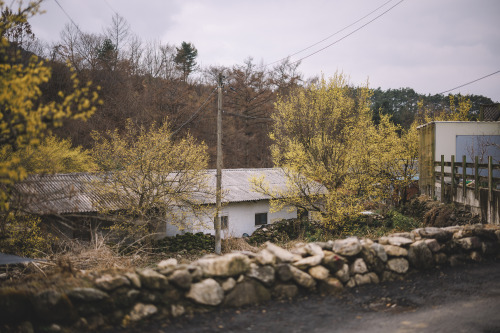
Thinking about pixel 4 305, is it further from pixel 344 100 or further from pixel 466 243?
pixel 344 100

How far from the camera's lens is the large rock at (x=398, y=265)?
5.81 m

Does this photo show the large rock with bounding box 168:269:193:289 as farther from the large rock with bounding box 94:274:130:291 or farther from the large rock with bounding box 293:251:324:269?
the large rock with bounding box 293:251:324:269

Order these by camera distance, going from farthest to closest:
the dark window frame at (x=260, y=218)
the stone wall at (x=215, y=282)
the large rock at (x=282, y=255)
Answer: the dark window frame at (x=260, y=218)
the large rock at (x=282, y=255)
the stone wall at (x=215, y=282)

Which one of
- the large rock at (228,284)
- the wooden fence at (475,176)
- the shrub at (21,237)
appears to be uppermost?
the wooden fence at (475,176)

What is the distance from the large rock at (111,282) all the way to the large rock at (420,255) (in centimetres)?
454

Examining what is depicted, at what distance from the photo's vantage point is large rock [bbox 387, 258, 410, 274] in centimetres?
581

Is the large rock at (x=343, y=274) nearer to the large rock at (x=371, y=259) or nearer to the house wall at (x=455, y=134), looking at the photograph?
the large rock at (x=371, y=259)

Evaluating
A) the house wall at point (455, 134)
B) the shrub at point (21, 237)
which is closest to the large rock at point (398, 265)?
the shrub at point (21, 237)

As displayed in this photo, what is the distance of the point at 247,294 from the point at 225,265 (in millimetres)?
505

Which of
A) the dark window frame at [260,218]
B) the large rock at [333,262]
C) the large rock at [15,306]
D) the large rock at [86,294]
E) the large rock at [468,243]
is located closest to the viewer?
the large rock at [15,306]

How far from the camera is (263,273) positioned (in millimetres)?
4973

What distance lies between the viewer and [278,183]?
84.6 ft

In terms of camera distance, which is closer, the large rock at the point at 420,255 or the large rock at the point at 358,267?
the large rock at the point at 358,267

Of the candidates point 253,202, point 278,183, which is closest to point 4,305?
point 253,202
